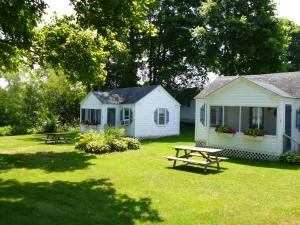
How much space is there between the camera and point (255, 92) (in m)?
19.8

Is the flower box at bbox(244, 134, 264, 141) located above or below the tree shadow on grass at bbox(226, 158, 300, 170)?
above

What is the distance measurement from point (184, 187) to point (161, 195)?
156 centimetres

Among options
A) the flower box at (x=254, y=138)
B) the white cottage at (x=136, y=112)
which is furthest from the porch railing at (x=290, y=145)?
the white cottage at (x=136, y=112)

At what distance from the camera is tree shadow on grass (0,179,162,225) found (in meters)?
8.76

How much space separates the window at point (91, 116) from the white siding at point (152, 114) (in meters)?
4.58

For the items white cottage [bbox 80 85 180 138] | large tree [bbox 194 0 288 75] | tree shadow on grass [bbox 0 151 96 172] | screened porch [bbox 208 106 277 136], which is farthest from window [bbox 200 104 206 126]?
large tree [bbox 194 0 288 75]

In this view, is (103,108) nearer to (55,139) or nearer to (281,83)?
(55,139)

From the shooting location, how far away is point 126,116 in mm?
31406

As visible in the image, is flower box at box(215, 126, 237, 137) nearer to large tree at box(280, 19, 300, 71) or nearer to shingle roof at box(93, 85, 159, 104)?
shingle roof at box(93, 85, 159, 104)

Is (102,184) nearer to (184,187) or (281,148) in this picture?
(184,187)

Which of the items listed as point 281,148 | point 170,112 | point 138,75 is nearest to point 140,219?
point 281,148

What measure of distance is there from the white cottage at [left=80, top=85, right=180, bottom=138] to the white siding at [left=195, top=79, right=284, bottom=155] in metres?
8.69

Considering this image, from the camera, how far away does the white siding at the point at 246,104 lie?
19078 mm

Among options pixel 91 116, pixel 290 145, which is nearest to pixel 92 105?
pixel 91 116
